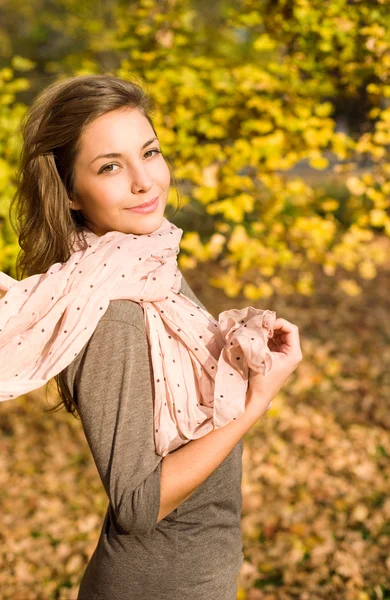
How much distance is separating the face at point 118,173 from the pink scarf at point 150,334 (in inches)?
2.2

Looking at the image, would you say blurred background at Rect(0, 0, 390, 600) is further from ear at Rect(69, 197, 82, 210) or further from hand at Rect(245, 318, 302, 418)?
hand at Rect(245, 318, 302, 418)

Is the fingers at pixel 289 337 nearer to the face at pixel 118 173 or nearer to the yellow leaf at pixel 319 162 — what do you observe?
the face at pixel 118 173

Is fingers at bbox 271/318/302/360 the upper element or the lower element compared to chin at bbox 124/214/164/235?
lower

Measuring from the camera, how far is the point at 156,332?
141 centimetres

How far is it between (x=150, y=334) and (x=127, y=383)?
0.46ft

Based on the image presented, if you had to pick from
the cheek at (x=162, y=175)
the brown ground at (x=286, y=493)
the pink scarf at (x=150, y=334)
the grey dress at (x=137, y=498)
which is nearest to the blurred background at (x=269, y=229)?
the brown ground at (x=286, y=493)

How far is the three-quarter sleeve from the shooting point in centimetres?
128

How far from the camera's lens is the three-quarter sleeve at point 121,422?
1281 mm

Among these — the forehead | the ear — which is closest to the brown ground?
the ear

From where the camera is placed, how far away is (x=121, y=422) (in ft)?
4.20

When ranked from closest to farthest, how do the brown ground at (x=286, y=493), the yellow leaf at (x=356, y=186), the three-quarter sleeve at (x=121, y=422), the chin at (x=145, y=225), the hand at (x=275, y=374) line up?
1. the three-quarter sleeve at (x=121, y=422)
2. the hand at (x=275, y=374)
3. the chin at (x=145, y=225)
4. the brown ground at (x=286, y=493)
5. the yellow leaf at (x=356, y=186)

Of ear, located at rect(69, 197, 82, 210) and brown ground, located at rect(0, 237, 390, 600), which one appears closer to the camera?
ear, located at rect(69, 197, 82, 210)

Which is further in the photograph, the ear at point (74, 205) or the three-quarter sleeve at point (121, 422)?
the ear at point (74, 205)

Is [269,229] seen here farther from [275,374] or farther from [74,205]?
[275,374]
